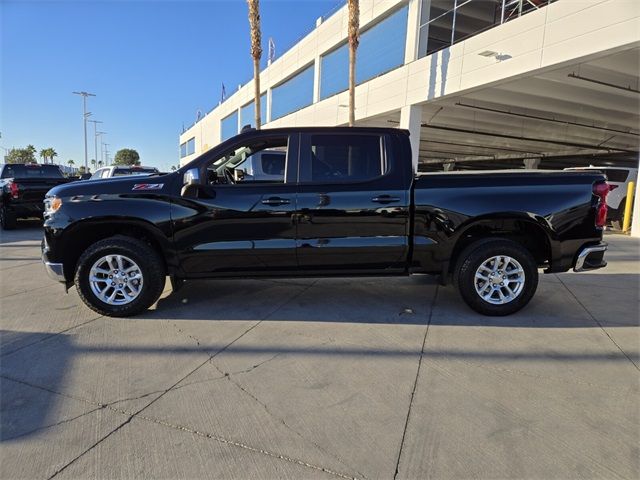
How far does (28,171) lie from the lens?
12.0 metres

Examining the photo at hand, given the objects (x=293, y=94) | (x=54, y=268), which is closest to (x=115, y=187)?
(x=54, y=268)

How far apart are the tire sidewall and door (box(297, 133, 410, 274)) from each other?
1555 mm

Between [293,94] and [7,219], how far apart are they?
20542mm

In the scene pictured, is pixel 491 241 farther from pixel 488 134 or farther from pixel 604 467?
pixel 488 134

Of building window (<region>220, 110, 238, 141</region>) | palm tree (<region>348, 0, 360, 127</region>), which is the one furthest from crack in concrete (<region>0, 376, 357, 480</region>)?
building window (<region>220, 110, 238, 141</region>)

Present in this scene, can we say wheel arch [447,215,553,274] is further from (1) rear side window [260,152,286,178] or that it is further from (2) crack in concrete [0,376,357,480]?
(2) crack in concrete [0,376,357,480]

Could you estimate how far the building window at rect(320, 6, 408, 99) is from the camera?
56.4ft

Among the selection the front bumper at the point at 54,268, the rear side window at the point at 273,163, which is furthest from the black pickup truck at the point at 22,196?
the rear side window at the point at 273,163

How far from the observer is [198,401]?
279 cm

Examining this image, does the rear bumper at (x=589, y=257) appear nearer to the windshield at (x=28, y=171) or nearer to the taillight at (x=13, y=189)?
the taillight at (x=13, y=189)

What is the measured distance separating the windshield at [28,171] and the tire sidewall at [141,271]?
386 inches

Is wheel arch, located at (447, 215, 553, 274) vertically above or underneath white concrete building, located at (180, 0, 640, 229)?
underneath

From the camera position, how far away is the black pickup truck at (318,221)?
4199 mm

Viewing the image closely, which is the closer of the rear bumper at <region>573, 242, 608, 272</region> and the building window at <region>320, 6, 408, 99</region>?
the rear bumper at <region>573, 242, 608, 272</region>
